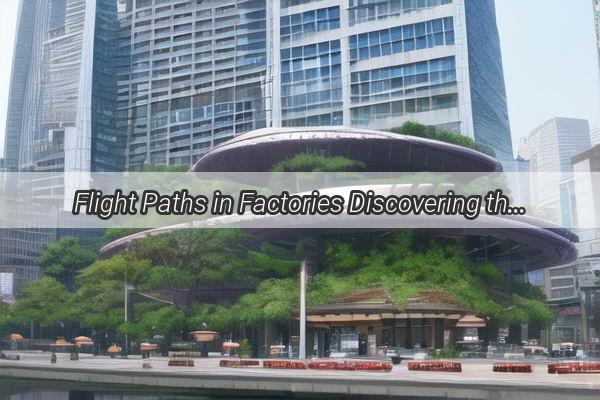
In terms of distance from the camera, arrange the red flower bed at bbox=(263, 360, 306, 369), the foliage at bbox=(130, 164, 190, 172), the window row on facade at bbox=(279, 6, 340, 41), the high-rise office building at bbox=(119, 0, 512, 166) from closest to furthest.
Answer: the red flower bed at bbox=(263, 360, 306, 369) < the high-rise office building at bbox=(119, 0, 512, 166) < the foliage at bbox=(130, 164, 190, 172) < the window row on facade at bbox=(279, 6, 340, 41)

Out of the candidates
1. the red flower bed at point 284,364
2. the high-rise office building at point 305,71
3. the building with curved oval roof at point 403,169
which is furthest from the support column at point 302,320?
the high-rise office building at point 305,71

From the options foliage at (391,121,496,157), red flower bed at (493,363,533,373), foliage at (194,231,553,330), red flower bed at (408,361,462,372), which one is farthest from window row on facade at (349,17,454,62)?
red flower bed at (493,363,533,373)

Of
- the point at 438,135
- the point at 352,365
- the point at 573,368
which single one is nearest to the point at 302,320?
the point at 352,365

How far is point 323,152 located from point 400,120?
156 inches

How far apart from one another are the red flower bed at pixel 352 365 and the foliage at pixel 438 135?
11.1m

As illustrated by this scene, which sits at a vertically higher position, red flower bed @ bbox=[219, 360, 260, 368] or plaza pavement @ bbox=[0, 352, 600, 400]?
red flower bed @ bbox=[219, 360, 260, 368]

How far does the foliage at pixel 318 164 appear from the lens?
1464 inches

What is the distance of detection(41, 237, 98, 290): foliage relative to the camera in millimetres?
40156

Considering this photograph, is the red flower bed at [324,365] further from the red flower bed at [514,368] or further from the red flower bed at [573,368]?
the red flower bed at [573,368]

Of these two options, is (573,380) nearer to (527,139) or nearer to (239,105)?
(527,139)

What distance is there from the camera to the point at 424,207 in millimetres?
35781

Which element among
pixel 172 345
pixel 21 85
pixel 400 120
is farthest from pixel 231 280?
pixel 21 85

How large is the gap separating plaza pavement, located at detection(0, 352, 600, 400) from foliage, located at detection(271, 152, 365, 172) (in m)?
9.04

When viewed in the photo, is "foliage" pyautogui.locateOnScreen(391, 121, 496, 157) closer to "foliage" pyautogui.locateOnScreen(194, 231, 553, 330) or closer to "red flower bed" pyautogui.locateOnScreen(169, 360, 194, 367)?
"foliage" pyautogui.locateOnScreen(194, 231, 553, 330)
